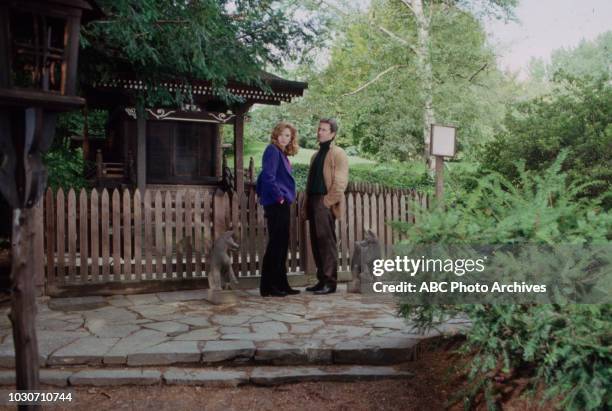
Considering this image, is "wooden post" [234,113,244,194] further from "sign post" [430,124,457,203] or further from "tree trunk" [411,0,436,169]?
"sign post" [430,124,457,203]

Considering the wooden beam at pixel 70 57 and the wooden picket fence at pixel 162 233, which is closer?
the wooden beam at pixel 70 57

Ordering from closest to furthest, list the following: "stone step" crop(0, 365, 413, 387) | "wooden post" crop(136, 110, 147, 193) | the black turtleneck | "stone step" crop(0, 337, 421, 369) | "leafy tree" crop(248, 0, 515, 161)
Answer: "stone step" crop(0, 365, 413, 387) → "stone step" crop(0, 337, 421, 369) → the black turtleneck → "wooden post" crop(136, 110, 147, 193) → "leafy tree" crop(248, 0, 515, 161)

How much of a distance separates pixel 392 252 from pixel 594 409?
1.36m

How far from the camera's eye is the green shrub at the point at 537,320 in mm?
2564

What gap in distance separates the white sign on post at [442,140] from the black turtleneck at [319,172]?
1231 millimetres

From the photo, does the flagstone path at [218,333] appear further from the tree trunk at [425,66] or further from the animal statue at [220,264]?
the tree trunk at [425,66]

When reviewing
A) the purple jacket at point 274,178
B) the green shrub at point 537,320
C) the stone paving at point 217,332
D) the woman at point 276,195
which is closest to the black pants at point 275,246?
the woman at point 276,195

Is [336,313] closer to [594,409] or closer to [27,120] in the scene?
[594,409]

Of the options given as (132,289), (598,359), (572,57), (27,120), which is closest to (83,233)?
(132,289)

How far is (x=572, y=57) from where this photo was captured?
7012 cm

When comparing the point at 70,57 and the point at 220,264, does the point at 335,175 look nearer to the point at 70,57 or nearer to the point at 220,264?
the point at 220,264

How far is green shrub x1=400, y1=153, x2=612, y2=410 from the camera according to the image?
256cm

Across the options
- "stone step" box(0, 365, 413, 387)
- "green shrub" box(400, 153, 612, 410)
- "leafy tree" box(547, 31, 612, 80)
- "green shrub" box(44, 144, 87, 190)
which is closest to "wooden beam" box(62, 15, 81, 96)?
"stone step" box(0, 365, 413, 387)

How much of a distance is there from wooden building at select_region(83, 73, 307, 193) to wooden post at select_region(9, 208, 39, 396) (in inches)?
392
